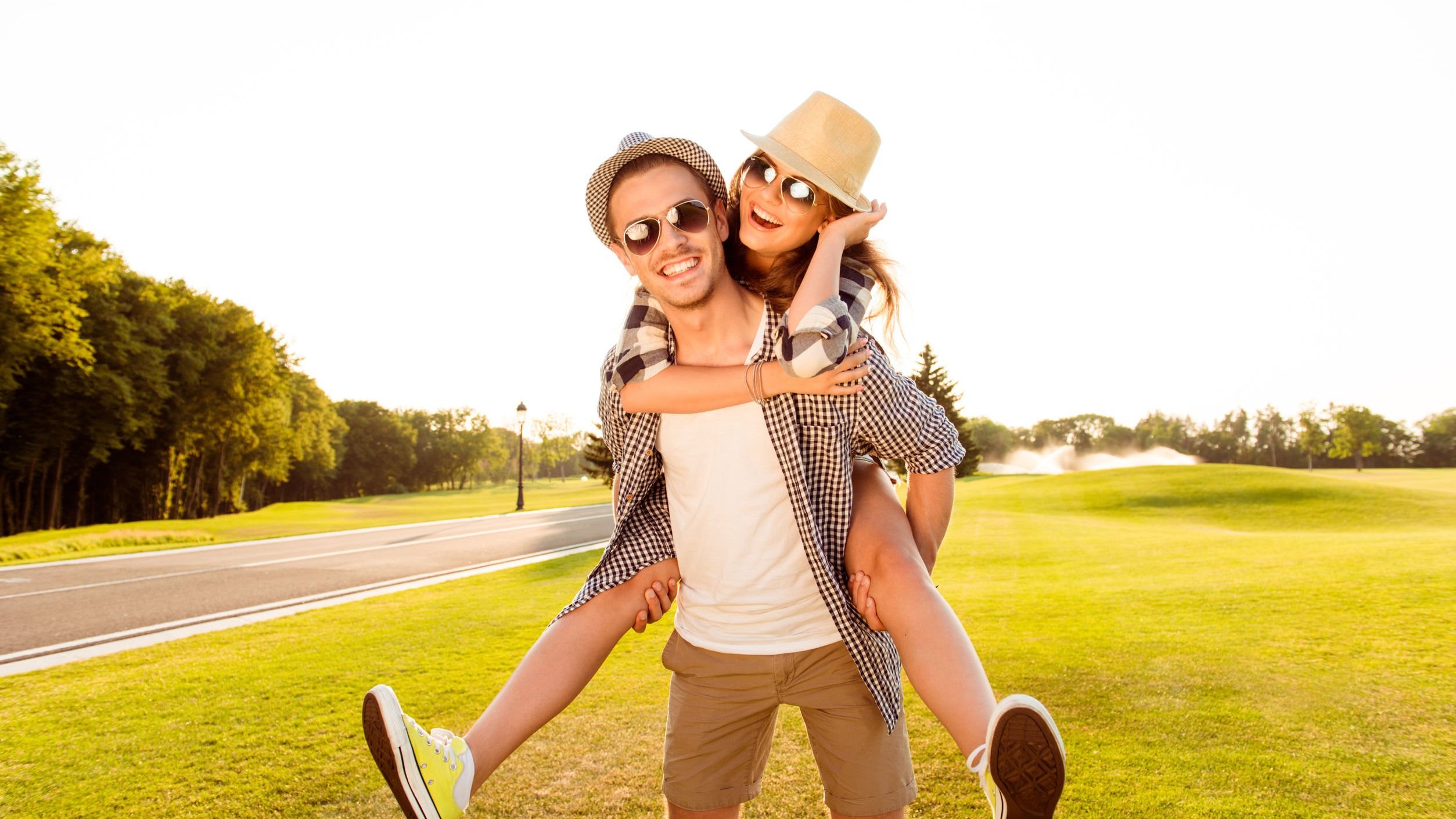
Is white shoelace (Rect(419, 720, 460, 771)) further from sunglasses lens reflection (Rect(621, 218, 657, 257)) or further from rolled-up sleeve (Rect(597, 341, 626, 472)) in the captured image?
sunglasses lens reflection (Rect(621, 218, 657, 257))

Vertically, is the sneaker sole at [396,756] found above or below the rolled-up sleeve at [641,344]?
below

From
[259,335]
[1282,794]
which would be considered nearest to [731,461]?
[1282,794]

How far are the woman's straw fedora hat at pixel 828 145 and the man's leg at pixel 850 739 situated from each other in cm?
131

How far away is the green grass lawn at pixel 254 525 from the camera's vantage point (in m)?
17.5

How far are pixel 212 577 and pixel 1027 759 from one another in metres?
14.0

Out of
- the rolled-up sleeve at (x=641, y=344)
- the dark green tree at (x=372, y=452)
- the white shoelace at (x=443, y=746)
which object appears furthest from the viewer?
the dark green tree at (x=372, y=452)

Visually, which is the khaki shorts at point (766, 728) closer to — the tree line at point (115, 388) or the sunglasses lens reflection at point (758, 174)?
the sunglasses lens reflection at point (758, 174)

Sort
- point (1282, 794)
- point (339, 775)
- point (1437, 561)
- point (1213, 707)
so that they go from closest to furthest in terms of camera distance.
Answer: point (1282, 794) < point (339, 775) < point (1213, 707) < point (1437, 561)

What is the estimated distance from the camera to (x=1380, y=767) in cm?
349

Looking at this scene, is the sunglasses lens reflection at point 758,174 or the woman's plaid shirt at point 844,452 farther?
the sunglasses lens reflection at point 758,174

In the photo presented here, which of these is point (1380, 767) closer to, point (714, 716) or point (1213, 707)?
point (1213, 707)

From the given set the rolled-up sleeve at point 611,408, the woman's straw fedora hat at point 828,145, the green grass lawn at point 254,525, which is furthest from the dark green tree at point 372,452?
the woman's straw fedora hat at point 828,145

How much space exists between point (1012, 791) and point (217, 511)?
5204 centimetres

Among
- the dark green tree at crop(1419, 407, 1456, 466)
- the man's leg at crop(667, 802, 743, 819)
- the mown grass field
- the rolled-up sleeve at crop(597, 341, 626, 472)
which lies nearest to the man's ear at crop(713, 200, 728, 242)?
the rolled-up sleeve at crop(597, 341, 626, 472)
